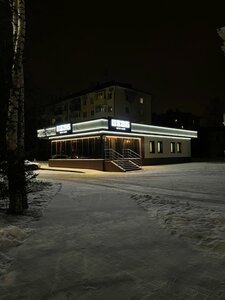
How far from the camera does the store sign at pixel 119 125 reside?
32.6m

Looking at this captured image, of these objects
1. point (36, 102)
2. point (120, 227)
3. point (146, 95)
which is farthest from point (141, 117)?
point (120, 227)

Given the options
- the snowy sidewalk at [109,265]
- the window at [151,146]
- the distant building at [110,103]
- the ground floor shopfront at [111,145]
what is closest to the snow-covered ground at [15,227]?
the snowy sidewalk at [109,265]

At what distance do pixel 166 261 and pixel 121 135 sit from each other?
3072cm

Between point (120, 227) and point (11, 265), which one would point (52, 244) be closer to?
point (11, 265)

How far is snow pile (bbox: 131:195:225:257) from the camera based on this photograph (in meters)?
6.34

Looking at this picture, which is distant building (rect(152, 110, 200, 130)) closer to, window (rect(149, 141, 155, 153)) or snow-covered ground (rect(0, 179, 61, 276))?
window (rect(149, 141, 155, 153))

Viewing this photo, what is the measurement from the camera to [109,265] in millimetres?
5195

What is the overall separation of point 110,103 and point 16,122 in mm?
53502

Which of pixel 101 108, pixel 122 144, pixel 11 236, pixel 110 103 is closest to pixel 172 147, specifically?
pixel 122 144

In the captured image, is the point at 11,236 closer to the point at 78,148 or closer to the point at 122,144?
the point at 122,144

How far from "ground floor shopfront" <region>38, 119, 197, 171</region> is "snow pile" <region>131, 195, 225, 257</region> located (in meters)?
19.3

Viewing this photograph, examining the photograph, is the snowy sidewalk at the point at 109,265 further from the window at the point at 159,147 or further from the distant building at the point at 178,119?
the distant building at the point at 178,119

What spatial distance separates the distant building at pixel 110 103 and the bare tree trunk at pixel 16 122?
48.7 meters

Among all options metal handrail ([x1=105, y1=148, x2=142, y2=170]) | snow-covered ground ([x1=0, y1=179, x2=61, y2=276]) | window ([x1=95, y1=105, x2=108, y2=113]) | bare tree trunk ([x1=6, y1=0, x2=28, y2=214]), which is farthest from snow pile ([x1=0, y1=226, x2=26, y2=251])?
window ([x1=95, y1=105, x2=108, y2=113])
